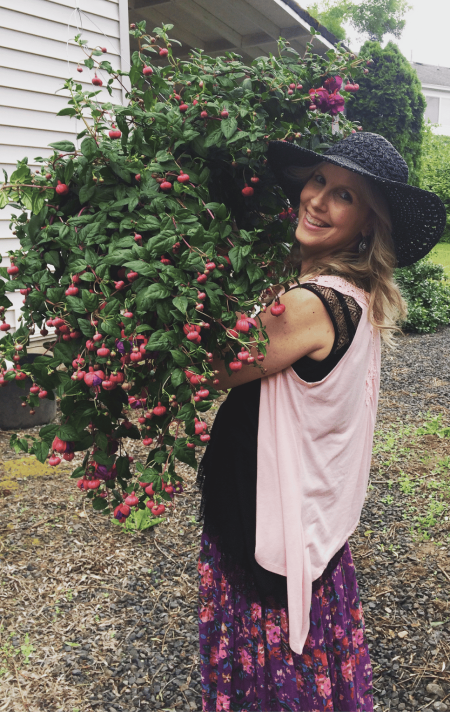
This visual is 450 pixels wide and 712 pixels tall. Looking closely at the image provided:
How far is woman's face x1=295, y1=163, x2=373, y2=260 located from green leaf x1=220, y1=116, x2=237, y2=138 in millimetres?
333

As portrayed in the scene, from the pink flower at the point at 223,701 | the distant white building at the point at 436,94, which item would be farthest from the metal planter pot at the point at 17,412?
the distant white building at the point at 436,94

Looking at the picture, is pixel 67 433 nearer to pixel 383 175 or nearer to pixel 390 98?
pixel 383 175

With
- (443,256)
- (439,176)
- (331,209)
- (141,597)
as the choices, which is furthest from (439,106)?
(331,209)

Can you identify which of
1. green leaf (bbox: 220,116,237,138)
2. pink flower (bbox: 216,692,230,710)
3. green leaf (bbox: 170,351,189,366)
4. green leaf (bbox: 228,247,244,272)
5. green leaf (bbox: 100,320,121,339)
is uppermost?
green leaf (bbox: 220,116,237,138)

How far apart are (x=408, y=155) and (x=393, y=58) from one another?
153 cm

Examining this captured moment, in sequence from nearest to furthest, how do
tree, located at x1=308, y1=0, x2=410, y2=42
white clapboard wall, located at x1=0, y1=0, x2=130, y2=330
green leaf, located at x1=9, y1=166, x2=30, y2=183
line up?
green leaf, located at x1=9, y1=166, x2=30, y2=183
white clapboard wall, located at x1=0, y1=0, x2=130, y2=330
tree, located at x1=308, y1=0, x2=410, y2=42

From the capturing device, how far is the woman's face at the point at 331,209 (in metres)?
1.49

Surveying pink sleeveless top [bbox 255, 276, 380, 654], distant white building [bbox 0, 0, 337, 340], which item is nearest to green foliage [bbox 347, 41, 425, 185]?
distant white building [bbox 0, 0, 337, 340]

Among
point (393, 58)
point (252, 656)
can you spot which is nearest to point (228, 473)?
point (252, 656)

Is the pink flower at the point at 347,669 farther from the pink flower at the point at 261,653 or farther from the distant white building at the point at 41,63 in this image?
the distant white building at the point at 41,63

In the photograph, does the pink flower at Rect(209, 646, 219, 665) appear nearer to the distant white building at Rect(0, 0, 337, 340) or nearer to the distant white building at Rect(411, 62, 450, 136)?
the distant white building at Rect(0, 0, 337, 340)

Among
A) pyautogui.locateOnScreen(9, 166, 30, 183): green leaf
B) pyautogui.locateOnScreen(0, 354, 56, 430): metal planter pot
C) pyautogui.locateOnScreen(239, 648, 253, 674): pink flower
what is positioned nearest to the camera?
pyautogui.locateOnScreen(9, 166, 30, 183): green leaf

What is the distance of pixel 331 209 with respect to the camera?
1.49 meters

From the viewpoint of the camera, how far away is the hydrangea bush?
1130mm
